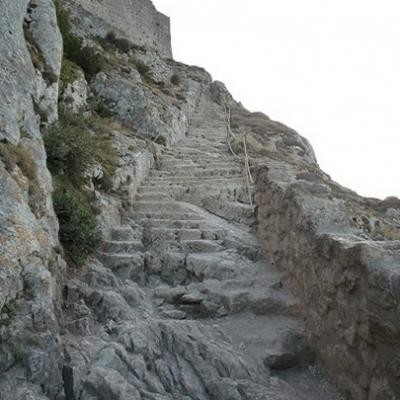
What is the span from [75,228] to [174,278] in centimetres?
189

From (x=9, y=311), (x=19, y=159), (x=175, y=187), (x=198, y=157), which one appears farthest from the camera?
(x=198, y=157)

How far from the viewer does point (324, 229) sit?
240 inches

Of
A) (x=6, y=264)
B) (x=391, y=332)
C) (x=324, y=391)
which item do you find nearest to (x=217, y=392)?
(x=324, y=391)

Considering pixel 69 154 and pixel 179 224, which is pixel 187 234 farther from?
pixel 69 154

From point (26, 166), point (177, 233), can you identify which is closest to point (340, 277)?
point (177, 233)

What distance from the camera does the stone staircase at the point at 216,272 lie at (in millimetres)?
5785

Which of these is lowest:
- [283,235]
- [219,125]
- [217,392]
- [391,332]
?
[217,392]

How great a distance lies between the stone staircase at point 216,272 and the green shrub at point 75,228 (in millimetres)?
523

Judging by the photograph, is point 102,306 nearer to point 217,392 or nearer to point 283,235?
point 217,392

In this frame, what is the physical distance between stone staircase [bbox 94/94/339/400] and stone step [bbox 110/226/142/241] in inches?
0.8

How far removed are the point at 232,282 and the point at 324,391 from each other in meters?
2.36

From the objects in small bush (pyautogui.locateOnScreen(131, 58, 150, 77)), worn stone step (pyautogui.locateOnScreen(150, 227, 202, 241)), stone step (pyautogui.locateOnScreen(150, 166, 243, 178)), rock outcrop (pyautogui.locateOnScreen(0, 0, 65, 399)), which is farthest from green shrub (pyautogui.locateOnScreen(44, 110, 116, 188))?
Result: small bush (pyautogui.locateOnScreen(131, 58, 150, 77))

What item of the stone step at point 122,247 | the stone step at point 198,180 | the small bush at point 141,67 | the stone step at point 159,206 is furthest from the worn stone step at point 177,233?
the small bush at point 141,67

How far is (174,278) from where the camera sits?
302 inches
